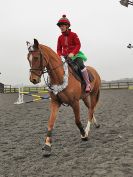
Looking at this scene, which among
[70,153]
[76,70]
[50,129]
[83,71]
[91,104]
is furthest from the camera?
[91,104]

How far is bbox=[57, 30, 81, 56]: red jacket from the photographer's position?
28.5 ft

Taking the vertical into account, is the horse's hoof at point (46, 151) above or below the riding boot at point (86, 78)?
below

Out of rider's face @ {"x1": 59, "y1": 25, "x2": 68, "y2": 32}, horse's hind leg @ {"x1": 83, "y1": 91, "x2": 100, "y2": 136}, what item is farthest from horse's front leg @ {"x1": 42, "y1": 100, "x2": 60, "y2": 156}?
horse's hind leg @ {"x1": 83, "y1": 91, "x2": 100, "y2": 136}

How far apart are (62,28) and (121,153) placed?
340 centimetres

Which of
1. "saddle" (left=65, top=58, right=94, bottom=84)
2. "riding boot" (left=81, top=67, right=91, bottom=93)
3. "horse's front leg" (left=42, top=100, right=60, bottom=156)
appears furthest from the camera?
"riding boot" (left=81, top=67, right=91, bottom=93)

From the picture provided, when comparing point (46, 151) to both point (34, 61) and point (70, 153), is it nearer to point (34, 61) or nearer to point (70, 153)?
point (70, 153)

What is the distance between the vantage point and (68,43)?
Result: 8750mm

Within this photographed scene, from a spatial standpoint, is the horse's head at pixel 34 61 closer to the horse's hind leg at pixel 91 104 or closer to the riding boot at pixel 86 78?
the riding boot at pixel 86 78

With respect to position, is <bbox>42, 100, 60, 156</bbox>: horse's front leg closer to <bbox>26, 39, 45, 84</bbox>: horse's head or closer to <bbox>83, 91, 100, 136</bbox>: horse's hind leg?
<bbox>26, 39, 45, 84</bbox>: horse's head

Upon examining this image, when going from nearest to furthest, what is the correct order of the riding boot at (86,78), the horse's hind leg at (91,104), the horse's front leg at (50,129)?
the horse's front leg at (50,129) < the riding boot at (86,78) < the horse's hind leg at (91,104)

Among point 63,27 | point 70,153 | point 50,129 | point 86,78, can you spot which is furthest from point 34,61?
point 86,78

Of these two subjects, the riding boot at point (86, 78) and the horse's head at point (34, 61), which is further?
the riding boot at point (86, 78)

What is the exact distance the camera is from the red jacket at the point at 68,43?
8684mm

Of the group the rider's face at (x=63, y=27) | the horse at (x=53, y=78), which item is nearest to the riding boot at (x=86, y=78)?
the horse at (x=53, y=78)
